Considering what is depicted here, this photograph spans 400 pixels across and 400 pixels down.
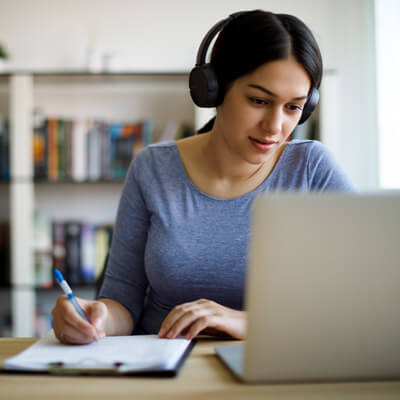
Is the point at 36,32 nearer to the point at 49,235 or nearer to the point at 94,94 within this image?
the point at 94,94

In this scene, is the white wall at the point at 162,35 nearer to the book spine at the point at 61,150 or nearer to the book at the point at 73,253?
the book spine at the point at 61,150

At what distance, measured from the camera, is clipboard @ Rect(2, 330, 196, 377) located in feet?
1.98

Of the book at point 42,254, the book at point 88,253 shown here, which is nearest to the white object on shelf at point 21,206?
the book at point 42,254

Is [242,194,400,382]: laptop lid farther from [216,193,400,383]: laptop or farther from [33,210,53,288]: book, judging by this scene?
[33,210,53,288]: book

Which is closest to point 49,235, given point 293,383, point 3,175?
point 3,175

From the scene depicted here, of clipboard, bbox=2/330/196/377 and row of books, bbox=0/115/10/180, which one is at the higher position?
row of books, bbox=0/115/10/180

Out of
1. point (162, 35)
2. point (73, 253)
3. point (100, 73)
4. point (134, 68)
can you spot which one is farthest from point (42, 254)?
point (162, 35)

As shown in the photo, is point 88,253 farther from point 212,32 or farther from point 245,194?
point 212,32

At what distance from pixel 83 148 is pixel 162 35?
29.9 inches

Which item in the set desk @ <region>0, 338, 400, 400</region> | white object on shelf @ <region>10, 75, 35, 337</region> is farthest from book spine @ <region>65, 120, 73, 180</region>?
desk @ <region>0, 338, 400, 400</region>

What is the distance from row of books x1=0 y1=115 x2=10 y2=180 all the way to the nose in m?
1.77

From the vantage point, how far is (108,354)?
0.67 metres

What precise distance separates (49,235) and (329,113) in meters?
1.50

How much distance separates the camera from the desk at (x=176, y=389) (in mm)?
527
